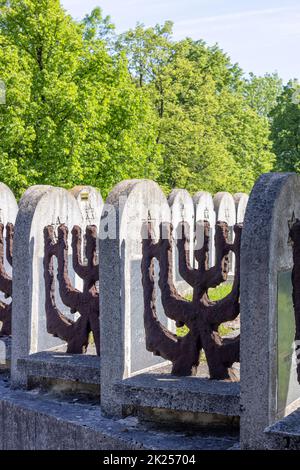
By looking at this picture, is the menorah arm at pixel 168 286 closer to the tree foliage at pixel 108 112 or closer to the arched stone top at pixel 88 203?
the arched stone top at pixel 88 203

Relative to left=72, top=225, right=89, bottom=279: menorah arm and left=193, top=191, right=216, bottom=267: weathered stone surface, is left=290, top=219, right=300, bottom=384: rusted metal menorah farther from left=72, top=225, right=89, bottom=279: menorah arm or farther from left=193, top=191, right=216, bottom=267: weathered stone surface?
left=193, top=191, right=216, bottom=267: weathered stone surface

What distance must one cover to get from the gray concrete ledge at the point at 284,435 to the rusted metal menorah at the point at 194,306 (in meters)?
0.73

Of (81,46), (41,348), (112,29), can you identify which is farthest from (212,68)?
(41,348)

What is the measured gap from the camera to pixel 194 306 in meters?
4.95

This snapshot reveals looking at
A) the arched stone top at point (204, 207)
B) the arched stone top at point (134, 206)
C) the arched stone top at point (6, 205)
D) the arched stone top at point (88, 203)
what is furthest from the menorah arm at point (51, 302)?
the arched stone top at point (204, 207)

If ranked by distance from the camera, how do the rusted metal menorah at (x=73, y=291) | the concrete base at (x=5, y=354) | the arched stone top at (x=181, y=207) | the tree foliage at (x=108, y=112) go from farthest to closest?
the tree foliage at (x=108, y=112), the arched stone top at (x=181, y=207), the concrete base at (x=5, y=354), the rusted metal menorah at (x=73, y=291)

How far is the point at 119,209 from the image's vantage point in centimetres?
514

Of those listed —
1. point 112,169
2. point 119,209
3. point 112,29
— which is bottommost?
point 119,209

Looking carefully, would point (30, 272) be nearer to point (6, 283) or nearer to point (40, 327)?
point (40, 327)

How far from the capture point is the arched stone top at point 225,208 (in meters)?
17.2

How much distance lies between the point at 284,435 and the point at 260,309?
30.3 inches

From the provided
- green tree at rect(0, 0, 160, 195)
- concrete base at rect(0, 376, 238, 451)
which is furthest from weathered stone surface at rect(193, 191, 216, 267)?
concrete base at rect(0, 376, 238, 451)

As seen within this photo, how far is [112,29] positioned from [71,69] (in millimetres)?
8225

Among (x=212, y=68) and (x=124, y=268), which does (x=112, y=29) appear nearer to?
(x=212, y=68)
